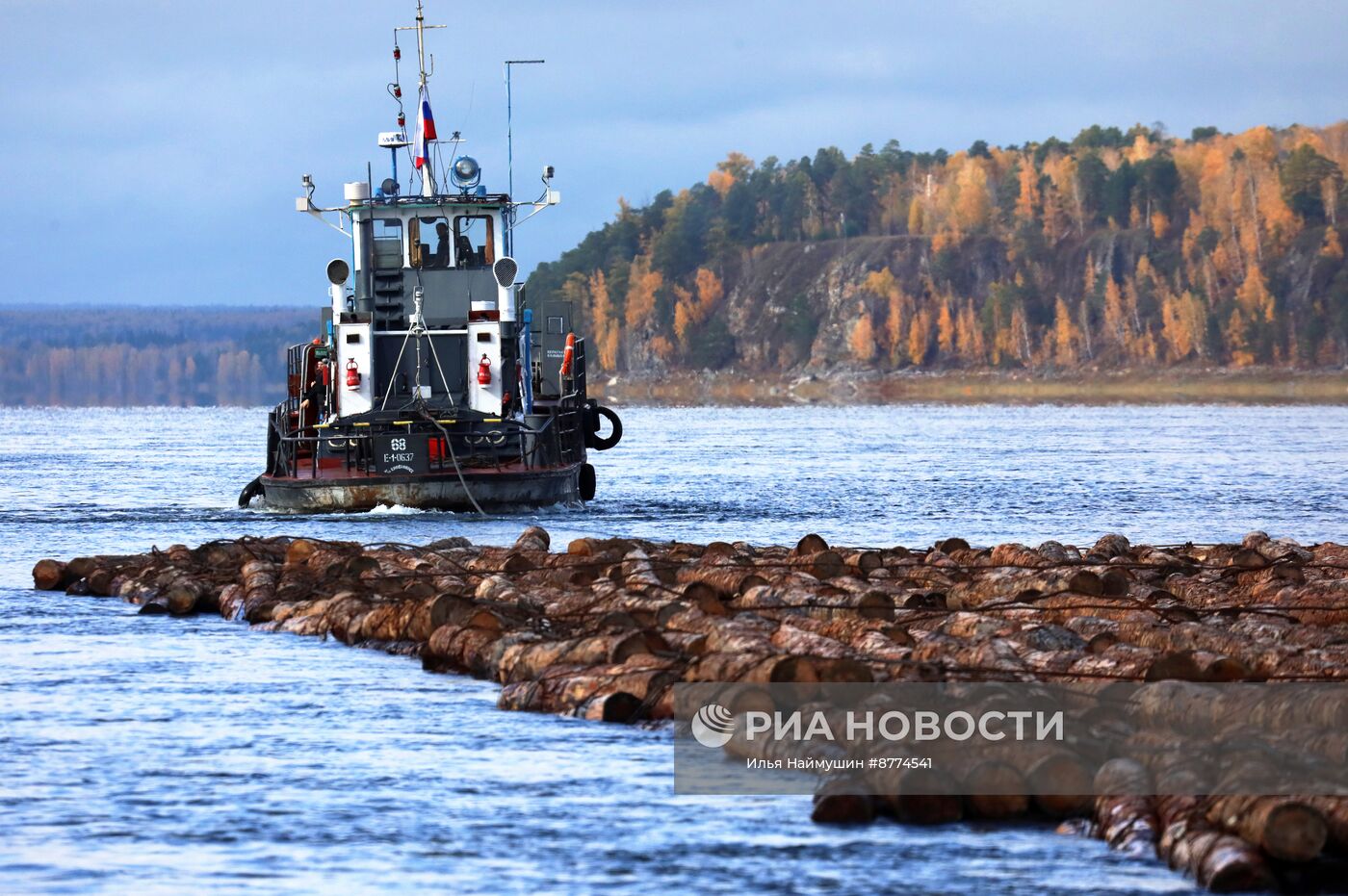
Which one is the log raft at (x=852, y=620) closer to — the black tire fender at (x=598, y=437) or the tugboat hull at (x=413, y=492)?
the tugboat hull at (x=413, y=492)

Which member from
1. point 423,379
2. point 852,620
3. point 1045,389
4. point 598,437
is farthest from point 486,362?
point 1045,389

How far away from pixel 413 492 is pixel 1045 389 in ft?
481

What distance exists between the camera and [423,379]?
1319 inches

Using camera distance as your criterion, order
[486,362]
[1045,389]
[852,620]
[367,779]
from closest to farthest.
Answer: [367,779]
[852,620]
[486,362]
[1045,389]

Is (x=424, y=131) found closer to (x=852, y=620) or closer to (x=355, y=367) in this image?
(x=355, y=367)

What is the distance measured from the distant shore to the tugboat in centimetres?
9907

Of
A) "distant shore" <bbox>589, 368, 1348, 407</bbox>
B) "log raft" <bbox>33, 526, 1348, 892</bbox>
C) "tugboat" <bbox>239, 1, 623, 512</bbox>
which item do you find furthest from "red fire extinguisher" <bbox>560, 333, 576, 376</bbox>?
"distant shore" <bbox>589, 368, 1348, 407</bbox>

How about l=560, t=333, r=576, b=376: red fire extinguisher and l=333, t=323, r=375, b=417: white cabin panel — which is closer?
l=333, t=323, r=375, b=417: white cabin panel

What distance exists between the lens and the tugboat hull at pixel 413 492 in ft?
102

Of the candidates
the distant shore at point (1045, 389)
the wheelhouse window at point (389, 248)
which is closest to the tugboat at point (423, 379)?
the wheelhouse window at point (389, 248)

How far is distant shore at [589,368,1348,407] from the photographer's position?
146 meters

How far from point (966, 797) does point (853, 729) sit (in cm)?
137

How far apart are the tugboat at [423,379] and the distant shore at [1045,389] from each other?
99.1 m

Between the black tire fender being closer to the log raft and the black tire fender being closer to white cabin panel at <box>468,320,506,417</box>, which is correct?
white cabin panel at <box>468,320,506,417</box>
